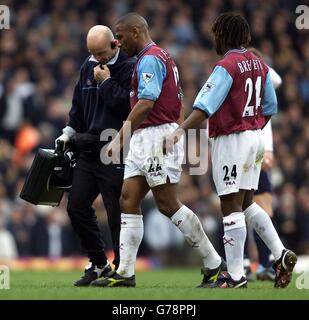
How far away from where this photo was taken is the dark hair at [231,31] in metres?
9.23

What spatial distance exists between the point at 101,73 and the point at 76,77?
11.0 meters

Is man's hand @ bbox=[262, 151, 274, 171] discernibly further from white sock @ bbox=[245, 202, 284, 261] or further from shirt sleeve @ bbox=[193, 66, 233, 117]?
shirt sleeve @ bbox=[193, 66, 233, 117]

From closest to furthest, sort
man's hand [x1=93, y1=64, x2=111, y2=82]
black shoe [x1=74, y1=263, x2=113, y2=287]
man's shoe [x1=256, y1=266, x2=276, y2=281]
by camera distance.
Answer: man's hand [x1=93, y1=64, x2=111, y2=82] → black shoe [x1=74, y1=263, x2=113, y2=287] → man's shoe [x1=256, y1=266, x2=276, y2=281]

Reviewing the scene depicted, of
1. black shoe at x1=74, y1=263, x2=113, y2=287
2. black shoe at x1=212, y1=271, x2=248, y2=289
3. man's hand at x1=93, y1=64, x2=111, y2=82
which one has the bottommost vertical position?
black shoe at x1=74, y1=263, x2=113, y2=287

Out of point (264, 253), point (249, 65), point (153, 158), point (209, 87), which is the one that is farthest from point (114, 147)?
point (264, 253)

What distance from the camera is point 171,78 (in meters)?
9.38

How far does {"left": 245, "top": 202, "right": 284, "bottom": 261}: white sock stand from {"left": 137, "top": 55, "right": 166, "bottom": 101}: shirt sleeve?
1411 millimetres

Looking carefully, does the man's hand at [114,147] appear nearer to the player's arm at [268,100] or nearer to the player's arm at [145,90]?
the player's arm at [145,90]

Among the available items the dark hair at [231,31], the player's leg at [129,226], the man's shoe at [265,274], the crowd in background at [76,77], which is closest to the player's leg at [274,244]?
the player's leg at [129,226]

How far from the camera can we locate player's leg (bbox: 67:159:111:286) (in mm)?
10000

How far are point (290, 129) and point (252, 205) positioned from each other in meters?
11.1

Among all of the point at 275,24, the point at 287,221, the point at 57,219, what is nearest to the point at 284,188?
the point at 287,221

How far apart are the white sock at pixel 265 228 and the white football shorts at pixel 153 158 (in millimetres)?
766

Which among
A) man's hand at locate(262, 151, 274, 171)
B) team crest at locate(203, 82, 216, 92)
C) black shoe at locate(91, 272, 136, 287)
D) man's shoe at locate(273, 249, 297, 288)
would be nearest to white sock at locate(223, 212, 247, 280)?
man's shoe at locate(273, 249, 297, 288)
